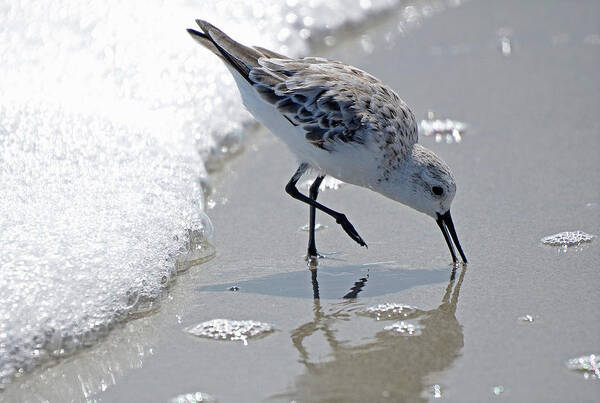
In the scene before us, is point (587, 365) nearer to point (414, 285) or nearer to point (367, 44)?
point (414, 285)

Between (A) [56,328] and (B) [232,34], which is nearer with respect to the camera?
(A) [56,328]

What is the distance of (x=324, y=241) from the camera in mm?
4254

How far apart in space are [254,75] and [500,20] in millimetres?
3736

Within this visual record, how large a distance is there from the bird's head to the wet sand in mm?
158

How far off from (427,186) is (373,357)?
1.11 m

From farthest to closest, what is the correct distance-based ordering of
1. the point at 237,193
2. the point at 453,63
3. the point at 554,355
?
the point at 453,63 → the point at 237,193 → the point at 554,355

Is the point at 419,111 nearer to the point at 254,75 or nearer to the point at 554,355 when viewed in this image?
the point at 254,75

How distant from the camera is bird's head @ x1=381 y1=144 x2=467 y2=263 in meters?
3.91

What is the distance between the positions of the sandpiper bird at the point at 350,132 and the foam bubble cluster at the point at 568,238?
0.42 metres

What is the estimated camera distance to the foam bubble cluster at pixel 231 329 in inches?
128

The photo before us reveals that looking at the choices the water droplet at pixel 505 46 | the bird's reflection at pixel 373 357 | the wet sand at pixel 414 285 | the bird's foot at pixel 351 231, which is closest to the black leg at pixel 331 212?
the bird's foot at pixel 351 231

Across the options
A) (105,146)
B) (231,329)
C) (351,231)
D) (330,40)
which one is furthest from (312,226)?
(330,40)

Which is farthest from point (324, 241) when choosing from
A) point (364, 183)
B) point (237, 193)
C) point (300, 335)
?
point (300, 335)

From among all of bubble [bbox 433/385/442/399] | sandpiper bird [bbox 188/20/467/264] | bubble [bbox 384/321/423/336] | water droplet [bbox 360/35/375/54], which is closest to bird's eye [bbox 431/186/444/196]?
sandpiper bird [bbox 188/20/467/264]
